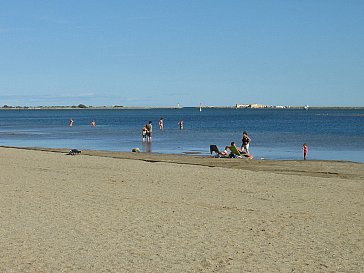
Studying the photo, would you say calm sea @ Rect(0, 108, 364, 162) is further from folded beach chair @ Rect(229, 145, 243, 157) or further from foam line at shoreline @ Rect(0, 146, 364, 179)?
foam line at shoreline @ Rect(0, 146, 364, 179)

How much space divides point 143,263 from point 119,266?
351 millimetres

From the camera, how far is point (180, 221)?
11.2 meters

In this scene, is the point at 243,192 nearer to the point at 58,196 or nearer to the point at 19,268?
the point at 58,196

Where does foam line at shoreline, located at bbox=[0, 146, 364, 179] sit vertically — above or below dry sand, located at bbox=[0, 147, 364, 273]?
above

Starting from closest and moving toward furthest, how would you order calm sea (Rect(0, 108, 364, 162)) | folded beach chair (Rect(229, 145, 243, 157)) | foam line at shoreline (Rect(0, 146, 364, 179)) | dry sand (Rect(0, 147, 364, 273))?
dry sand (Rect(0, 147, 364, 273))
foam line at shoreline (Rect(0, 146, 364, 179))
folded beach chair (Rect(229, 145, 243, 157))
calm sea (Rect(0, 108, 364, 162))

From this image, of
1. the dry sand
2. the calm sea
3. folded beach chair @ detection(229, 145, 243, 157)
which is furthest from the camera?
the calm sea

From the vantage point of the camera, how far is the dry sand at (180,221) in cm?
840

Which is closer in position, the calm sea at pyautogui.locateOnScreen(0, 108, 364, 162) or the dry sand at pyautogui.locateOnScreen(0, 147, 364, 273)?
the dry sand at pyautogui.locateOnScreen(0, 147, 364, 273)

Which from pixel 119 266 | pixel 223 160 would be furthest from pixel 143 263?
pixel 223 160

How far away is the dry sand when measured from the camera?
840cm

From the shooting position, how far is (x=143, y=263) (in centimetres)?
825

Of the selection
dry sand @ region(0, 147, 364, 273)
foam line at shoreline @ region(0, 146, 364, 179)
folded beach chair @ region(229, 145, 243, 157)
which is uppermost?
folded beach chair @ region(229, 145, 243, 157)

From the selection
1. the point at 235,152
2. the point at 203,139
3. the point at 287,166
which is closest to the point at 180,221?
the point at 287,166

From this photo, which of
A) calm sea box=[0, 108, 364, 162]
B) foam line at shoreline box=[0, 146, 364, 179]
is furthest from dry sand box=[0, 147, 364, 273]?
calm sea box=[0, 108, 364, 162]
